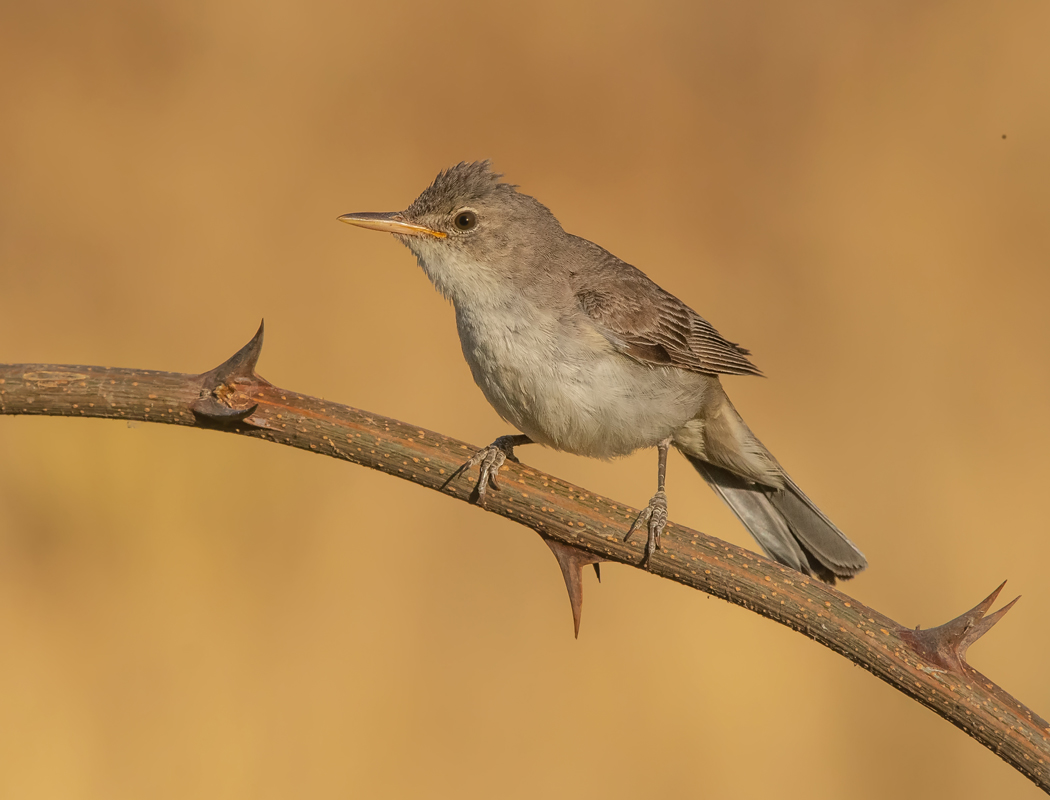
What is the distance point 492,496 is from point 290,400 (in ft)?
1.76

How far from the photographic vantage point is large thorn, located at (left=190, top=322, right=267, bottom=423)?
1770mm

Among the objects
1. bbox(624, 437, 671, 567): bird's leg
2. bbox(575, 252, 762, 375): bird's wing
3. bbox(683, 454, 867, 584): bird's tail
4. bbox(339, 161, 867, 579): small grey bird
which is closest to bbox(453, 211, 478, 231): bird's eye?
bbox(339, 161, 867, 579): small grey bird

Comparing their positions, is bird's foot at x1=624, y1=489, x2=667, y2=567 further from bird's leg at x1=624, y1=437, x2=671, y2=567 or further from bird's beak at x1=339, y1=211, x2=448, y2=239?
bird's beak at x1=339, y1=211, x2=448, y2=239

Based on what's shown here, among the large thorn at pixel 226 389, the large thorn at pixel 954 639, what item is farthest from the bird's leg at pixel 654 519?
the large thorn at pixel 226 389

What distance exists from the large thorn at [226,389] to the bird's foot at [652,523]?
36.4 inches

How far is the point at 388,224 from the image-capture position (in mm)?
2998

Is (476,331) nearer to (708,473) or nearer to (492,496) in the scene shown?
(492,496)

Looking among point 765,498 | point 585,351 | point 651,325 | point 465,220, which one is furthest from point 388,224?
point 765,498

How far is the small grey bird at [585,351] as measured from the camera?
293 centimetres

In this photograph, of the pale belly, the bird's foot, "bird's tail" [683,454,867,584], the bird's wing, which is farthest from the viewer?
"bird's tail" [683,454,867,584]

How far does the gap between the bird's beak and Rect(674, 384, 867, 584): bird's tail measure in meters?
1.28

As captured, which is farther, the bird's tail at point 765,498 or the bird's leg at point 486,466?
the bird's tail at point 765,498

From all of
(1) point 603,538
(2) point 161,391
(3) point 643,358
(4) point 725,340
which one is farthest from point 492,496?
(4) point 725,340

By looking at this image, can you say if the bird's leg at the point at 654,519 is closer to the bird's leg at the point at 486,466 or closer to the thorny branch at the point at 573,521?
the thorny branch at the point at 573,521
